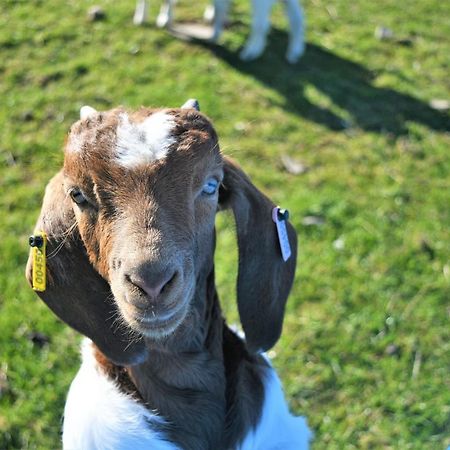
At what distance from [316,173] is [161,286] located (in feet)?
12.8

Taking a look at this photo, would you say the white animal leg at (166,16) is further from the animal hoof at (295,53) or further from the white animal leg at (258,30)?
the animal hoof at (295,53)

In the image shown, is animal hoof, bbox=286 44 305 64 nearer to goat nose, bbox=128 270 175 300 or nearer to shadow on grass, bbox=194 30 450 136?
shadow on grass, bbox=194 30 450 136

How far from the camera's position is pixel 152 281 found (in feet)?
7.30

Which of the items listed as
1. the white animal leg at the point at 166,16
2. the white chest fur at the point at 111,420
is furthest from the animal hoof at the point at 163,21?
the white chest fur at the point at 111,420

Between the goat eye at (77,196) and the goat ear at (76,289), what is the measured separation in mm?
162

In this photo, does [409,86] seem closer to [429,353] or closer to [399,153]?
[399,153]

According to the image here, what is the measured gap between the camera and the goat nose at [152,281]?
7.30 ft

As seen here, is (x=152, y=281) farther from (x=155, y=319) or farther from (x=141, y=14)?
(x=141, y=14)

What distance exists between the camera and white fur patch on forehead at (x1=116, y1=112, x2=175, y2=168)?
2.44m

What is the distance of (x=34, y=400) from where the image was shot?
426 cm

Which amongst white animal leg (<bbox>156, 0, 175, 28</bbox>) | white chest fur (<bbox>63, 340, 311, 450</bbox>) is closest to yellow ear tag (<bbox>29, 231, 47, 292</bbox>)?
white chest fur (<bbox>63, 340, 311, 450</bbox>)

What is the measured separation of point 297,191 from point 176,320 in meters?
3.46

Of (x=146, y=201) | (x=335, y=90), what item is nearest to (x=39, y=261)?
(x=146, y=201)

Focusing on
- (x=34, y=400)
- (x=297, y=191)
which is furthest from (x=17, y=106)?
(x=34, y=400)
